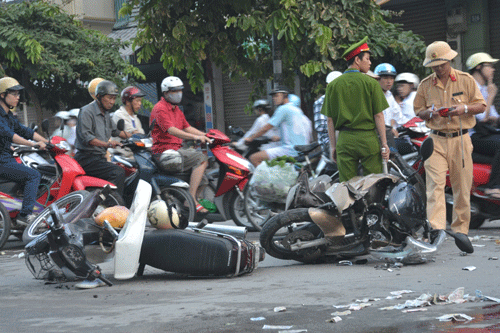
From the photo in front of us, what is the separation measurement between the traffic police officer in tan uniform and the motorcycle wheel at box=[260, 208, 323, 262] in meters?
1.25

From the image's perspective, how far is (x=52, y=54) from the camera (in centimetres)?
1866

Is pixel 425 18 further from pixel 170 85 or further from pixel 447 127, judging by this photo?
pixel 447 127

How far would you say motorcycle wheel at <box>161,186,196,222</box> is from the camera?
9242 millimetres

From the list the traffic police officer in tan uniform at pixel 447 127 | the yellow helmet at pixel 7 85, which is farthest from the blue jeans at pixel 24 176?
the traffic police officer in tan uniform at pixel 447 127

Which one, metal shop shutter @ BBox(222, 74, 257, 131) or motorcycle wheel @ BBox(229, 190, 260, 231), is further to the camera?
metal shop shutter @ BBox(222, 74, 257, 131)

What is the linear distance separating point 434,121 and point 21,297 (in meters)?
4.09

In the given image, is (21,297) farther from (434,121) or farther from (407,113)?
(407,113)

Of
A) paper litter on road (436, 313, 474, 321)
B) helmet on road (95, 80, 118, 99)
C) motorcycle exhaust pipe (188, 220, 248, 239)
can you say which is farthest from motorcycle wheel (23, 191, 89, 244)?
paper litter on road (436, 313, 474, 321)

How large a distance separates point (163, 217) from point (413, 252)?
2082mm

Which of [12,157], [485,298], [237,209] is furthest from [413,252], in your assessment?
[12,157]

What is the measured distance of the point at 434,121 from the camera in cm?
729

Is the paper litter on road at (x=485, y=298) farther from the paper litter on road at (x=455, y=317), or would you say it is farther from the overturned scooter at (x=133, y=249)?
the overturned scooter at (x=133, y=249)

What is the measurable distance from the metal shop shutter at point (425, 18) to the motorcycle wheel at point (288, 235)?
1081 cm

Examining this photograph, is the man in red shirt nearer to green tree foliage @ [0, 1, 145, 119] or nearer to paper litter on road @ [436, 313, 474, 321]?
paper litter on road @ [436, 313, 474, 321]
